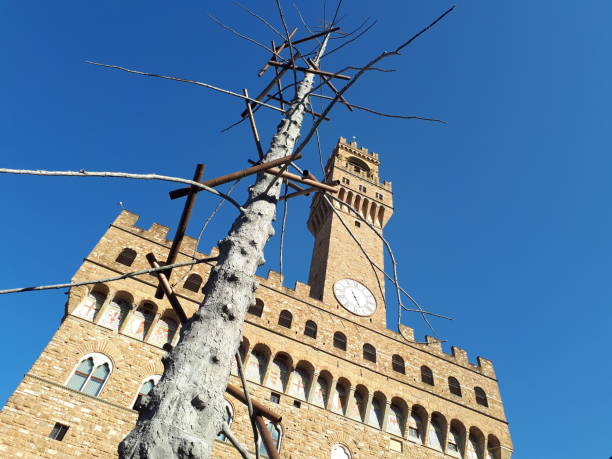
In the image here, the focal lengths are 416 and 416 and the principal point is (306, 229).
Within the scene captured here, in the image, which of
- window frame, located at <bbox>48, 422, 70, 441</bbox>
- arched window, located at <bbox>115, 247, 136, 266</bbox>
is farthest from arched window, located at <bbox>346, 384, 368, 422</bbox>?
arched window, located at <bbox>115, 247, 136, 266</bbox>

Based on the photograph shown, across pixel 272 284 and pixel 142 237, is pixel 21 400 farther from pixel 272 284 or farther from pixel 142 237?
pixel 272 284

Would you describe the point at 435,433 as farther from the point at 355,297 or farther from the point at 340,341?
the point at 355,297

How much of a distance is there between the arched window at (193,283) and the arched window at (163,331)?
1.44m

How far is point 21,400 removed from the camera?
35.1ft

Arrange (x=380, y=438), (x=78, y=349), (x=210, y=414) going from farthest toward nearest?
(x=380, y=438)
(x=78, y=349)
(x=210, y=414)

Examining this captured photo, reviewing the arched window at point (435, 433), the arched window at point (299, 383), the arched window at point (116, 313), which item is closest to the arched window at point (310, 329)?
the arched window at point (299, 383)

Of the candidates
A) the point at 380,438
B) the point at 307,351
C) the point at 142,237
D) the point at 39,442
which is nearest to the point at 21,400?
the point at 39,442

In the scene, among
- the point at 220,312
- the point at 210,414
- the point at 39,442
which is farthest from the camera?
the point at 39,442

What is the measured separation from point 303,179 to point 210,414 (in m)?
2.11

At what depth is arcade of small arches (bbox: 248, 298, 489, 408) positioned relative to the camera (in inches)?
636

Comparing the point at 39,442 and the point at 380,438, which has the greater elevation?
the point at 380,438

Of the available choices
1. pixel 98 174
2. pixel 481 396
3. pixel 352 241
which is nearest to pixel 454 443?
pixel 481 396

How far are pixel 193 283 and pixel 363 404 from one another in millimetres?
7764

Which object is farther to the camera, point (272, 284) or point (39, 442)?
point (272, 284)
